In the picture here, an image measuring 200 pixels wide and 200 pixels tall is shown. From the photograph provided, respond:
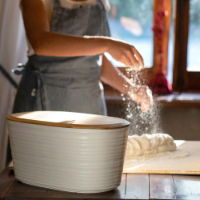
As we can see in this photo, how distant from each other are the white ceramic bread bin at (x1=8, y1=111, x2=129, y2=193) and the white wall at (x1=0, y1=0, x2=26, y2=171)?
100 cm

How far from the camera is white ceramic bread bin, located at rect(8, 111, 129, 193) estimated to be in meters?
1.02

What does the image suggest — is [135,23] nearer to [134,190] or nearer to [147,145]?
[147,145]

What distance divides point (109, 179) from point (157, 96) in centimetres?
129

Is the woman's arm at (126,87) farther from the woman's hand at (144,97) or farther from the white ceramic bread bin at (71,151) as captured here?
the white ceramic bread bin at (71,151)

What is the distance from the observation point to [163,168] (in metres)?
1.23

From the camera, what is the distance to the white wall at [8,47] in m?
2.04

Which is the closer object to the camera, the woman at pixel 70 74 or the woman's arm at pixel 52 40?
the woman's arm at pixel 52 40

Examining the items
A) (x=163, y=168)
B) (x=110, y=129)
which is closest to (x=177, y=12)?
(x=163, y=168)

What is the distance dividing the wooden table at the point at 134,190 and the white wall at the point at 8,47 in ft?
3.08

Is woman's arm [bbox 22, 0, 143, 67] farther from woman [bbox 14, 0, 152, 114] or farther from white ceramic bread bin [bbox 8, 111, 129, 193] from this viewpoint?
white ceramic bread bin [bbox 8, 111, 129, 193]

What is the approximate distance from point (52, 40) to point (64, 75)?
30 centimetres

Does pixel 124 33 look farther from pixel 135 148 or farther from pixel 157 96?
pixel 135 148

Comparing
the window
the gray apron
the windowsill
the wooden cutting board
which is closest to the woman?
the gray apron

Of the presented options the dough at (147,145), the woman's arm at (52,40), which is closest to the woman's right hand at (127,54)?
the woman's arm at (52,40)
